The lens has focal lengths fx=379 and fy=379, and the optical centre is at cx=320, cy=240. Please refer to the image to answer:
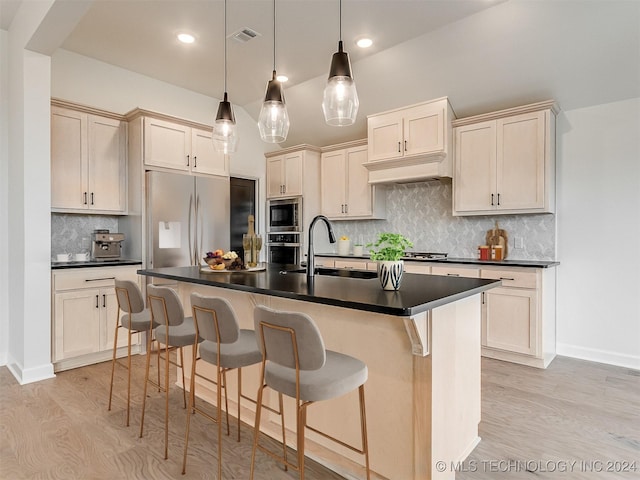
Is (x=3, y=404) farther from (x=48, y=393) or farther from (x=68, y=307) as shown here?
(x=68, y=307)

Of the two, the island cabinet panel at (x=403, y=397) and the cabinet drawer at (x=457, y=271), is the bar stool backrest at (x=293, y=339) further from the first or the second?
the cabinet drawer at (x=457, y=271)

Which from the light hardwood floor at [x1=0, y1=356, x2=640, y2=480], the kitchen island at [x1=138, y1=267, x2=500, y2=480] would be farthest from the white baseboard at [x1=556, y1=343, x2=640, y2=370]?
the kitchen island at [x1=138, y1=267, x2=500, y2=480]

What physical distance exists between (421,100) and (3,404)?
4.69 metres

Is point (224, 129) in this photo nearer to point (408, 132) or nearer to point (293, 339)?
point (293, 339)

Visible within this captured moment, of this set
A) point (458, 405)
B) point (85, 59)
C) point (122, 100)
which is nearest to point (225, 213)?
point (122, 100)

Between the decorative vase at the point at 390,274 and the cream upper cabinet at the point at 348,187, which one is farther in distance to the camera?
the cream upper cabinet at the point at 348,187

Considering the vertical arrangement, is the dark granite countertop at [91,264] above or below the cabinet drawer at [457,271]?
above

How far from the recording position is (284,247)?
5.55 metres

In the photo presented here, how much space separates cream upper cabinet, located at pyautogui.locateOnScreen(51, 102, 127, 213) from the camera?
3.68 meters

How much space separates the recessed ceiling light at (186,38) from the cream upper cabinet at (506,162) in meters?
2.89

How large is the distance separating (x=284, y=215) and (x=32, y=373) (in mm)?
3383

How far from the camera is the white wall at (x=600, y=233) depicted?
3.52 metres

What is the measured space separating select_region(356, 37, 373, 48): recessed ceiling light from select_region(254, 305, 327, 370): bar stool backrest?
10.4 ft

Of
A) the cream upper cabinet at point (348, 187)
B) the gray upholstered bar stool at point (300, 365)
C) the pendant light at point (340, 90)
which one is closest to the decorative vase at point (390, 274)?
the gray upholstered bar stool at point (300, 365)
